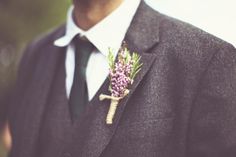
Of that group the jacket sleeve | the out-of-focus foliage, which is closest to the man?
the jacket sleeve

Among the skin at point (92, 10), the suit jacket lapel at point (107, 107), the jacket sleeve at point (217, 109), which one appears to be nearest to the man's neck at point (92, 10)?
the skin at point (92, 10)

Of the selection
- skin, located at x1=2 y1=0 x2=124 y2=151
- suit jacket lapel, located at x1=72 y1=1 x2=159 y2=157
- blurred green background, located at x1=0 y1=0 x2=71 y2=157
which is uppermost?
skin, located at x1=2 y1=0 x2=124 y2=151

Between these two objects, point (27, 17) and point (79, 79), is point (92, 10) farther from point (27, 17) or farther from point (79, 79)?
point (27, 17)

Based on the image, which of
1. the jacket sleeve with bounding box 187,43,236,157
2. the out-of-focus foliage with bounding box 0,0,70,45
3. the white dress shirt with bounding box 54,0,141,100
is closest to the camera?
the jacket sleeve with bounding box 187,43,236,157

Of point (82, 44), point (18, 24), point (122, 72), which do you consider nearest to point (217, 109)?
point (122, 72)

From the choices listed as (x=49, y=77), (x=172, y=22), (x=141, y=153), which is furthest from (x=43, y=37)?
(x=141, y=153)

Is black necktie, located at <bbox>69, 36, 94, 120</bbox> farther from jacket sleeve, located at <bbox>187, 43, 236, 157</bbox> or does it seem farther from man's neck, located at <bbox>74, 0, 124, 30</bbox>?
jacket sleeve, located at <bbox>187, 43, 236, 157</bbox>

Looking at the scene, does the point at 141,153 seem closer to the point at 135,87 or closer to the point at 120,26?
the point at 135,87
